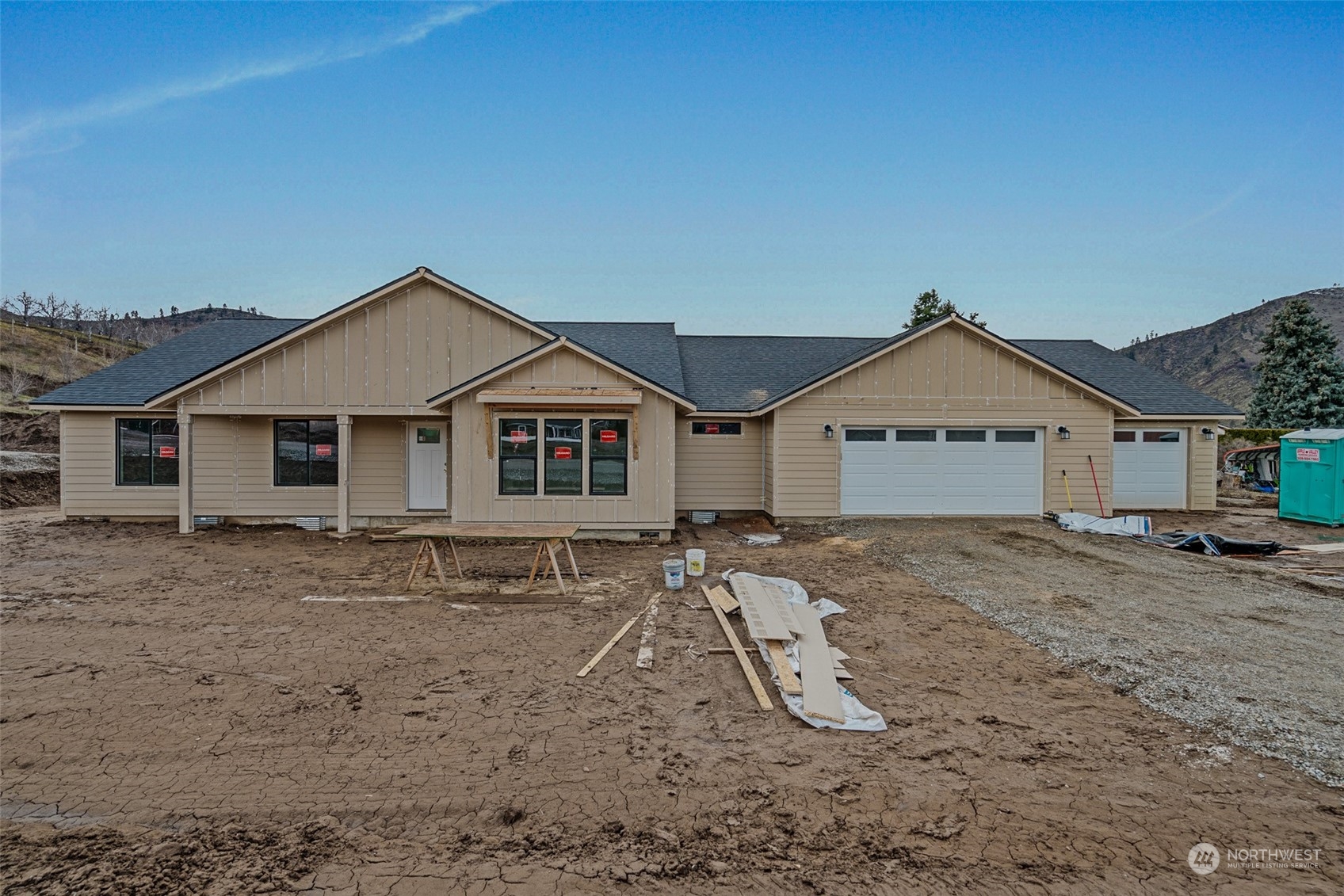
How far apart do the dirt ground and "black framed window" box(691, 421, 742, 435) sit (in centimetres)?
791

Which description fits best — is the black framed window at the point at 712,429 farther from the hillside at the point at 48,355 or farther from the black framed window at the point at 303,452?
the hillside at the point at 48,355

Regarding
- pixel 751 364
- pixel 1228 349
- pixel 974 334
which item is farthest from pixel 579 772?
pixel 1228 349

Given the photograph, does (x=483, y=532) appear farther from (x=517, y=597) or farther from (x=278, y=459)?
(x=278, y=459)

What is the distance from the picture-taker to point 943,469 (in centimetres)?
1306

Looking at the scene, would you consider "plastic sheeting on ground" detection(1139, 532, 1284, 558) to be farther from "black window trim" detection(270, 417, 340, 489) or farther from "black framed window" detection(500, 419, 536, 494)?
"black window trim" detection(270, 417, 340, 489)

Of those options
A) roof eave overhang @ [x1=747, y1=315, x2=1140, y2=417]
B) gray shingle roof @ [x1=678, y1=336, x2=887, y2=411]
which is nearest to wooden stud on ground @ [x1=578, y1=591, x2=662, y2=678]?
roof eave overhang @ [x1=747, y1=315, x2=1140, y2=417]

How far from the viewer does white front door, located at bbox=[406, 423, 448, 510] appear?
502 inches

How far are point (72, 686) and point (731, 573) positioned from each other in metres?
6.50

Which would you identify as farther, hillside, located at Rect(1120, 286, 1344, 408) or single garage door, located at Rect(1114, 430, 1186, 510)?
hillside, located at Rect(1120, 286, 1344, 408)

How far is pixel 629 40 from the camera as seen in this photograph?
46.1ft

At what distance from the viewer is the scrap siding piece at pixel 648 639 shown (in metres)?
5.12

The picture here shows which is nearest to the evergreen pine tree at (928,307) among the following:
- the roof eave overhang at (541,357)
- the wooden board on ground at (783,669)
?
the roof eave overhang at (541,357)

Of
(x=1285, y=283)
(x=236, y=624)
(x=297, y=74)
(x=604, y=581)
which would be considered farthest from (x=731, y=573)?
(x=1285, y=283)

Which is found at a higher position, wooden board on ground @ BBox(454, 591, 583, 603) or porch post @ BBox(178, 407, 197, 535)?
porch post @ BBox(178, 407, 197, 535)
